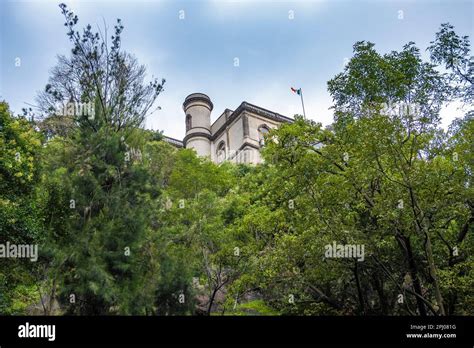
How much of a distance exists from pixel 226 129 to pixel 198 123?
3.11 m

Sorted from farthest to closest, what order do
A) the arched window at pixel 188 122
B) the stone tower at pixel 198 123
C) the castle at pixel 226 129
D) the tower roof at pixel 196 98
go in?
1. the arched window at pixel 188 122
2. the tower roof at pixel 196 98
3. the stone tower at pixel 198 123
4. the castle at pixel 226 129

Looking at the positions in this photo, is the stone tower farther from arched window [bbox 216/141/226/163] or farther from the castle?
arched window [bbox 216/141/226/163]

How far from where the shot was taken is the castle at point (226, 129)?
43831 millimetres

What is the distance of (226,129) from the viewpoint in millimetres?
47062

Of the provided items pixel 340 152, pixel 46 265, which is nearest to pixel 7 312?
pixel 46 265

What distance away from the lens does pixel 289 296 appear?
16344 millimetres

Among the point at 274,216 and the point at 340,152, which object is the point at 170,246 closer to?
the point at 274,216

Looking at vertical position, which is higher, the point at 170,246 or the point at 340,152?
the point at 340,152

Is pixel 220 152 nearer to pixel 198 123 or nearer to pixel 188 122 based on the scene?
pixel 198 123

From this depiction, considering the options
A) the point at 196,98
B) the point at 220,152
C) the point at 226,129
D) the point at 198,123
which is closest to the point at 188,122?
the point at 198,123

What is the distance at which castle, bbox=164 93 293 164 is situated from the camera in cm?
4383

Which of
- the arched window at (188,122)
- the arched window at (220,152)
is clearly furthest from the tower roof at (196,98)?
the arched window at (220,152)

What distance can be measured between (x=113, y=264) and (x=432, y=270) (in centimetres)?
854

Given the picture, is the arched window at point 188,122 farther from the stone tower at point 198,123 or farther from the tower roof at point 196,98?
the tower roof at point 196,98
